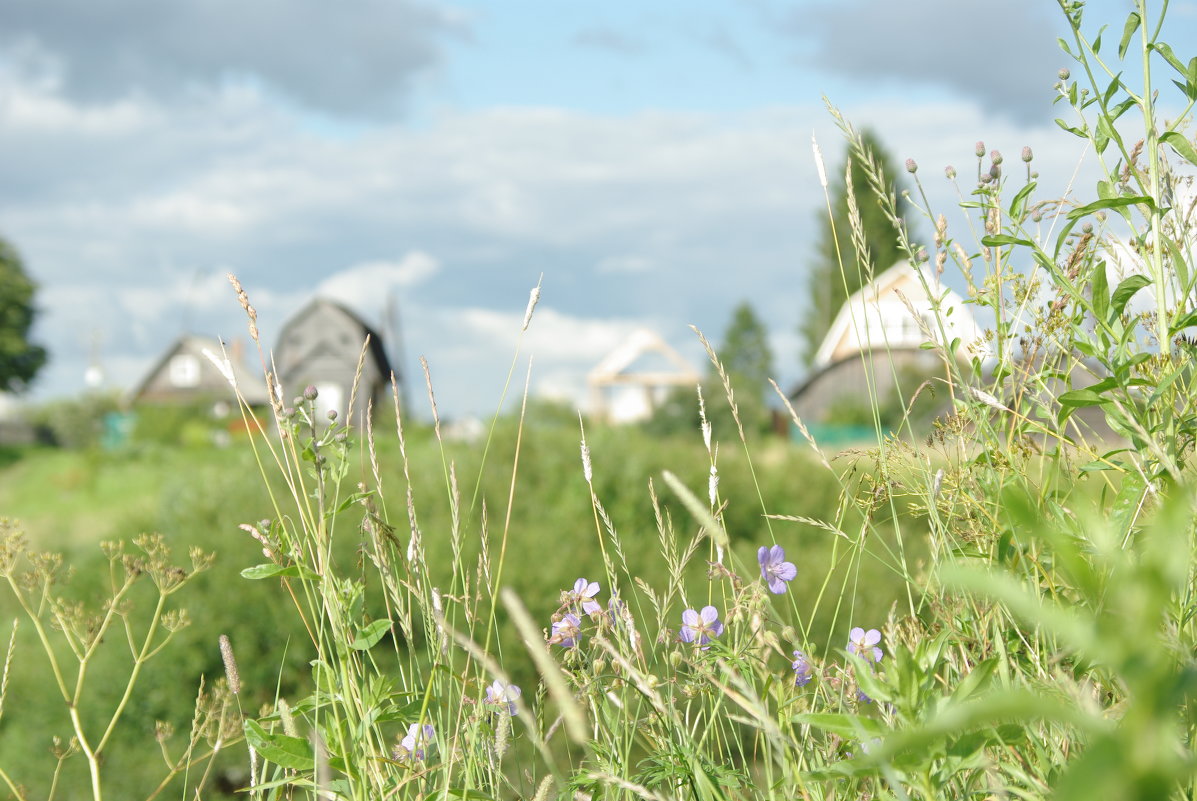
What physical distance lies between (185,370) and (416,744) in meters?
52.0

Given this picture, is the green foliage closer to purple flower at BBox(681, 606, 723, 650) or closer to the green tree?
the green tree

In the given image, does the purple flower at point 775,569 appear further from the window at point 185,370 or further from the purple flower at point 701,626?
the window at point 185,370

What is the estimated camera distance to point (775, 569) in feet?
5.12

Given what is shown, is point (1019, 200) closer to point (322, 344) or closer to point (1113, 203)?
point (1113, 203)

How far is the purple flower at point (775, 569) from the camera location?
1508mm

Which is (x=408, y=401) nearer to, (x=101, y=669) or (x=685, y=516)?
(x=685, y=516)

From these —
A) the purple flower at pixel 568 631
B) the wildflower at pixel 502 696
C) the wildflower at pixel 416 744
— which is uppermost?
the purple flower at pixel 568 631

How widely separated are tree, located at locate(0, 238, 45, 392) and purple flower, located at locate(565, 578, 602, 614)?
55718 mm

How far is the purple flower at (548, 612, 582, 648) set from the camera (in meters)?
1.44

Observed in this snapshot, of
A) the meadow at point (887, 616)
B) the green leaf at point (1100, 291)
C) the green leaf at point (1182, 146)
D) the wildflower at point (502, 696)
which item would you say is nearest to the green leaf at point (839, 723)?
the meadow at point (887, 616)

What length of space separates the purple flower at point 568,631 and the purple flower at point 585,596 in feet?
0.08

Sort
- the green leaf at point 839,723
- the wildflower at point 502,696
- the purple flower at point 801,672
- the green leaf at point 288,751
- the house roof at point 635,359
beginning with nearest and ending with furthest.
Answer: the green leaf at point 839,723 < the green leaf at point 288,751 < the wildflower at point 502,696 < the purple flower at point 801,672 < the house roof at point 635,359

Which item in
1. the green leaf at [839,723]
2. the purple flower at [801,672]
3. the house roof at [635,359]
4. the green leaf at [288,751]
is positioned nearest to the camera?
the green leaf at [839,723]

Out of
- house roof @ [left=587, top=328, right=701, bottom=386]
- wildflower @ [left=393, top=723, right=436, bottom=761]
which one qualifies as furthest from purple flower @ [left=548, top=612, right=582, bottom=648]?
house roof @ [left=587, top=328, right=701, bottom=386]
